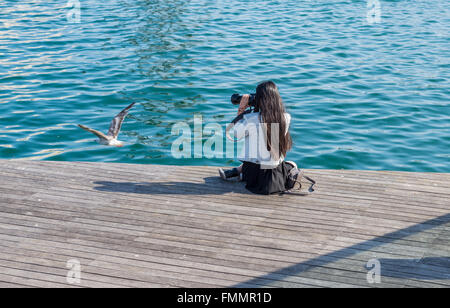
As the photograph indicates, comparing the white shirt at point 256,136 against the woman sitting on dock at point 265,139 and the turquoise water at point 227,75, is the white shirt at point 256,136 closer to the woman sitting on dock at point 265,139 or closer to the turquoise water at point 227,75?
the woman sitting on dock at point 265,139

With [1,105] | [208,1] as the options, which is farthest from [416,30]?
[1,105]

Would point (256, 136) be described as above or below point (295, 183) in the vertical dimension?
above

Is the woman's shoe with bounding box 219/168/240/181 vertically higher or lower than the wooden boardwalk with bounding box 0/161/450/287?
higher

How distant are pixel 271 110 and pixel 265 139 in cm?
35

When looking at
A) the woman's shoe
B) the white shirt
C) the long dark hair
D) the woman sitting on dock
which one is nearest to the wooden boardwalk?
the woman's shoe

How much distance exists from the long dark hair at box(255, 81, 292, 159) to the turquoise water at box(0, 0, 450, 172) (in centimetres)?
324

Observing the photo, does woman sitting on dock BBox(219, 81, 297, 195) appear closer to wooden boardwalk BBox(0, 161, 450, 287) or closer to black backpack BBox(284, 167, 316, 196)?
black backpack BBox(284, 167, 316, 196)

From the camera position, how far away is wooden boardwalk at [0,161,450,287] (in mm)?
4922

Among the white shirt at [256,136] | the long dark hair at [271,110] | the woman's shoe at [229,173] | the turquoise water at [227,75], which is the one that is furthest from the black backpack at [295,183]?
the turquoise water at [227,75]

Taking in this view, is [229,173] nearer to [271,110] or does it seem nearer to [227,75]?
[271,110]

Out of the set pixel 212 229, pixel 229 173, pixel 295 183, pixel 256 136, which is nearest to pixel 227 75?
pixel 229 173

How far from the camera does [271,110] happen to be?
20.8 feet
